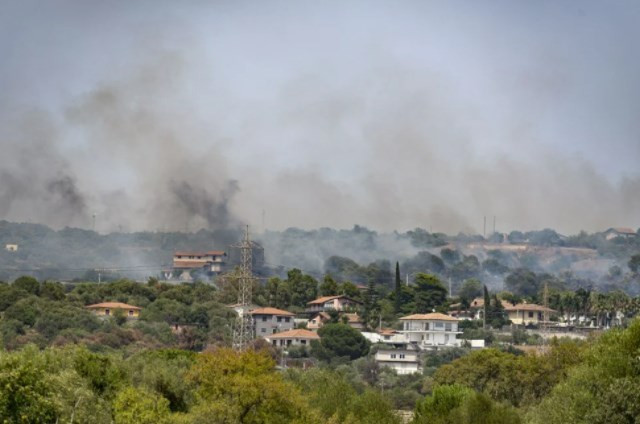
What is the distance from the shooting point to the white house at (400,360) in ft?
404

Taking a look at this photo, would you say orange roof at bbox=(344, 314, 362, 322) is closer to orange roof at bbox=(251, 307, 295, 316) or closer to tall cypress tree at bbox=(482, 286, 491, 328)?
orange roof at bbox=(251, 307, 295, 316)

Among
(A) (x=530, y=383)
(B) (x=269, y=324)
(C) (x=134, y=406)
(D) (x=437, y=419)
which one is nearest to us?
(C) (x=134, y=406)

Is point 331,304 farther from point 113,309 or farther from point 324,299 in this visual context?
point 113,309

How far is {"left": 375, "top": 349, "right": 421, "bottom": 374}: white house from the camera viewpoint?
12314 cm

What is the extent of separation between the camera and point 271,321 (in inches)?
5664

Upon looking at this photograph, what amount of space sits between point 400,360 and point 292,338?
45.2 ft

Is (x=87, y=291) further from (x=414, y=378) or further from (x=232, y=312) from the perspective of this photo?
(x=414, y=378)

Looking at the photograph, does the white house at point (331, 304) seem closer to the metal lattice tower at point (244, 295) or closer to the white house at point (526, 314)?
the white house at point (526, 314)

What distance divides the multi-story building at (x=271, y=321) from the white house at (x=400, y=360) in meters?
17.3

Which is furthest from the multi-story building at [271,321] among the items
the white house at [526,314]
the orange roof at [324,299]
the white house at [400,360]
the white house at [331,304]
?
the white house at [526,314]

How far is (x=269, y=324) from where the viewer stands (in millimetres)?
143000

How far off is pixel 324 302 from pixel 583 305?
1132 inches

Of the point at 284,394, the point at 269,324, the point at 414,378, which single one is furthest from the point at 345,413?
the point at 269,324

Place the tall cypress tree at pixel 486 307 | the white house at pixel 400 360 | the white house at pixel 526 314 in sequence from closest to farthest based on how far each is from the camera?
the white house at pixel 400 360 < the tall cypress tree at pixel 486 307 < the white house at pixel 526 314
